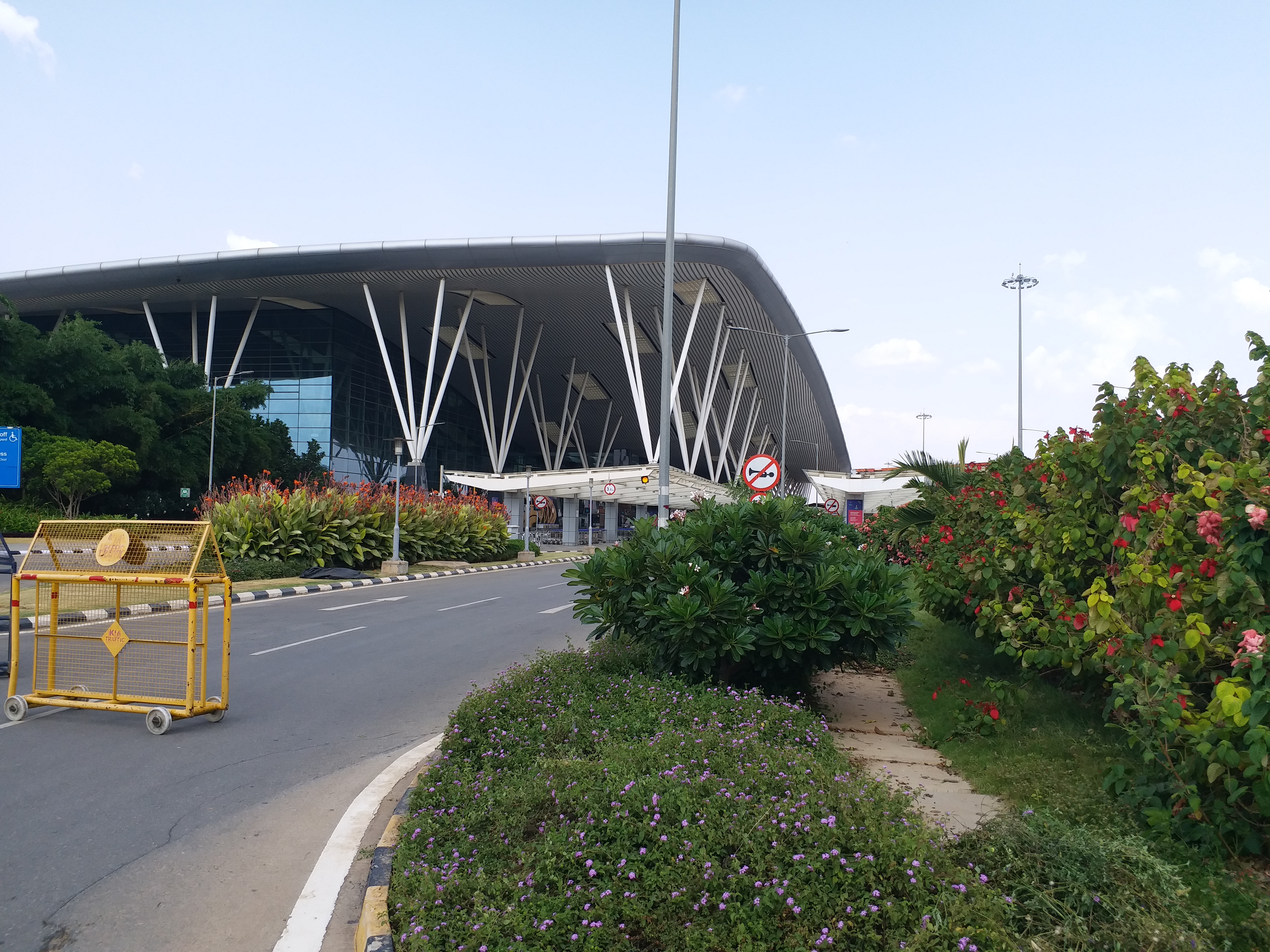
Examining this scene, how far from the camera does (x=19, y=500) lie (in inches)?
1287

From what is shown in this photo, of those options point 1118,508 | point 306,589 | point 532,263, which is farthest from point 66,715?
point 532,263

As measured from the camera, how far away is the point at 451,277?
43344mm

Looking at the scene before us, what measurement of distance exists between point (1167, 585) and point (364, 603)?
51.3 feet

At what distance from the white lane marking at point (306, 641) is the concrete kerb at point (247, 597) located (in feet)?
2.71

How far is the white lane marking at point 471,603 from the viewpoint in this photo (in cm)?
1659

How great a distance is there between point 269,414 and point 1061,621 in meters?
51.9

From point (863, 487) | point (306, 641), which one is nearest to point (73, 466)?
point (306, 641)

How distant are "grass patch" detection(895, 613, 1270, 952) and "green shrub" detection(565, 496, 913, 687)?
141cm

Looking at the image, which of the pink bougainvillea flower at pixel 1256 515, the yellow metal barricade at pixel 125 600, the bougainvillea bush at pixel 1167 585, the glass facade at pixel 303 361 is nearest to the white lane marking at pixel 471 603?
the yellow metal barricade at pixel 125 600

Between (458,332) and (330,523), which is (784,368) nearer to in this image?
(458,332)

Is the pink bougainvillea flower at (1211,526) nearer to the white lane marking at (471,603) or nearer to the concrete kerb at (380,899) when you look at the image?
the concrete kerb at (380,899)

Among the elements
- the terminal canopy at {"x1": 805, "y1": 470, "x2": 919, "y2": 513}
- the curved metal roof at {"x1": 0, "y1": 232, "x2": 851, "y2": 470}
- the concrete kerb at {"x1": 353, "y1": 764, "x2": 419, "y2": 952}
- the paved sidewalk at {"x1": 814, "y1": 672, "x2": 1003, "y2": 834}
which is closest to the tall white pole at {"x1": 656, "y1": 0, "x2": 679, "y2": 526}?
the paved sidewalk at {"x1": 814, "y1": 672, "x2": 1003, "y2": 834}

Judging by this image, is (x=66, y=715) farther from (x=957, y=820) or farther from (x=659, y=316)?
(x=659, y=316)

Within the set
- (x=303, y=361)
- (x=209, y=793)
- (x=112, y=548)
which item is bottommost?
(x=209, y=793)
